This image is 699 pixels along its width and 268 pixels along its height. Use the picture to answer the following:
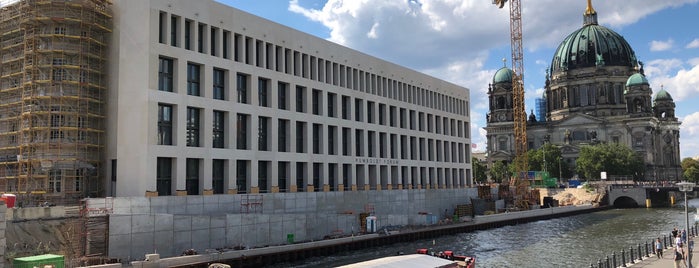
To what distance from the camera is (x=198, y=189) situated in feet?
186

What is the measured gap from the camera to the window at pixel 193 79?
56.5 meters

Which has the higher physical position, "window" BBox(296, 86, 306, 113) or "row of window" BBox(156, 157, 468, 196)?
"window" BBox(296, 86, 306, 113)

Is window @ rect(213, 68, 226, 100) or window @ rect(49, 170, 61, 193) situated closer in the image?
window @ rect(49, 170, 61, 193)

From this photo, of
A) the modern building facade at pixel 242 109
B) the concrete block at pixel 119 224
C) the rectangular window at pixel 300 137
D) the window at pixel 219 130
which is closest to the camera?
the concrete block at pixel 119 224

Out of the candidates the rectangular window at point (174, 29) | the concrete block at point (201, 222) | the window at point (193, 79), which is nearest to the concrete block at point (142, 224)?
the concrete block at point (201, 222)

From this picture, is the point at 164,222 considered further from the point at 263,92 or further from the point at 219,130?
the point at 263,92

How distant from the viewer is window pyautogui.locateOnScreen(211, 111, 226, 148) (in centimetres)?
5876

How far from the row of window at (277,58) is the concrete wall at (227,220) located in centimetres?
1487

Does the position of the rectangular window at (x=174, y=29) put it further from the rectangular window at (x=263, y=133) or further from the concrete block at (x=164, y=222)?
the concrete block at (x=164, y=222)

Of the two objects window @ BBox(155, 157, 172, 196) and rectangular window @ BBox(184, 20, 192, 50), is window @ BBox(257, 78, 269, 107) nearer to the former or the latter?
rectangular window @ BBox(184, 20, 192, 50)

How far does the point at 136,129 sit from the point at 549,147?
529 ft

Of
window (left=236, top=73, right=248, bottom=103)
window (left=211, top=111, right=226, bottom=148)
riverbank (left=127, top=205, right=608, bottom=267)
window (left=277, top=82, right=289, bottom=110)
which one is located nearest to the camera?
riverbank (left=127, top=205, right=608, bottom=267)

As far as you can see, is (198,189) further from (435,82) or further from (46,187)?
(435,82)

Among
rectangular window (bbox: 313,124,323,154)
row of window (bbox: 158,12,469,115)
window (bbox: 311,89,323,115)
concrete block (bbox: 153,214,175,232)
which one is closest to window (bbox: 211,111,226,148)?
row of window (bbox: 158,12,469,115)
